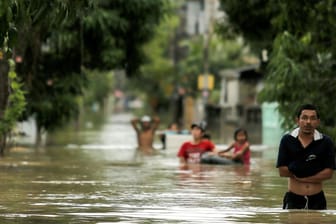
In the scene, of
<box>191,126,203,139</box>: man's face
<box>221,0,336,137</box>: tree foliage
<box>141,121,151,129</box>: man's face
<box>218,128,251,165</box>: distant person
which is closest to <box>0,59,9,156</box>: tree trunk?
<box>191,126,203,139</box>: man's face

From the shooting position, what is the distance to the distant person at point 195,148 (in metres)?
26.3

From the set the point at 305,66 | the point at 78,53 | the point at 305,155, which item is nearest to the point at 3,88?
the point at 305,66

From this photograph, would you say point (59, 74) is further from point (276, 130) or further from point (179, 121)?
point (179, 121)

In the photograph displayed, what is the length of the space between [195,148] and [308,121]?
13.8 m

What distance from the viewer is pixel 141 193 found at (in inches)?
703

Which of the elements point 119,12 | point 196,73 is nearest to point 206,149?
point 119,12

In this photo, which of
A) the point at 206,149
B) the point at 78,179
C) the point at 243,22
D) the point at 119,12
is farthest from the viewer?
the point at 119,12

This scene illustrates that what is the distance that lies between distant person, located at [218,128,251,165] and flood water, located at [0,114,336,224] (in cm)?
47

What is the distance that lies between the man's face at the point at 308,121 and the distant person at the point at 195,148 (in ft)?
43.5

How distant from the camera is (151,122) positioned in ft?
126

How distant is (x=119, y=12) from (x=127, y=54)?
9.64ft

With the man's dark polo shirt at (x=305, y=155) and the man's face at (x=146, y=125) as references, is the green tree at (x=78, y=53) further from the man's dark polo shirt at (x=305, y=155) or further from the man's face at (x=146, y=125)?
the man's dark polo shirt at (x=305, y=155)

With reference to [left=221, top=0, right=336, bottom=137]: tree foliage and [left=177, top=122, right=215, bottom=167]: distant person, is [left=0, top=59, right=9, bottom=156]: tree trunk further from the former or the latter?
[left=221, top=0, right=336, bottom=137]: tree foliage

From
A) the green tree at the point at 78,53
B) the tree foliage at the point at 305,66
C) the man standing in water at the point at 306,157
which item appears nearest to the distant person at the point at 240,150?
the tree foliage at the point at 305,66
